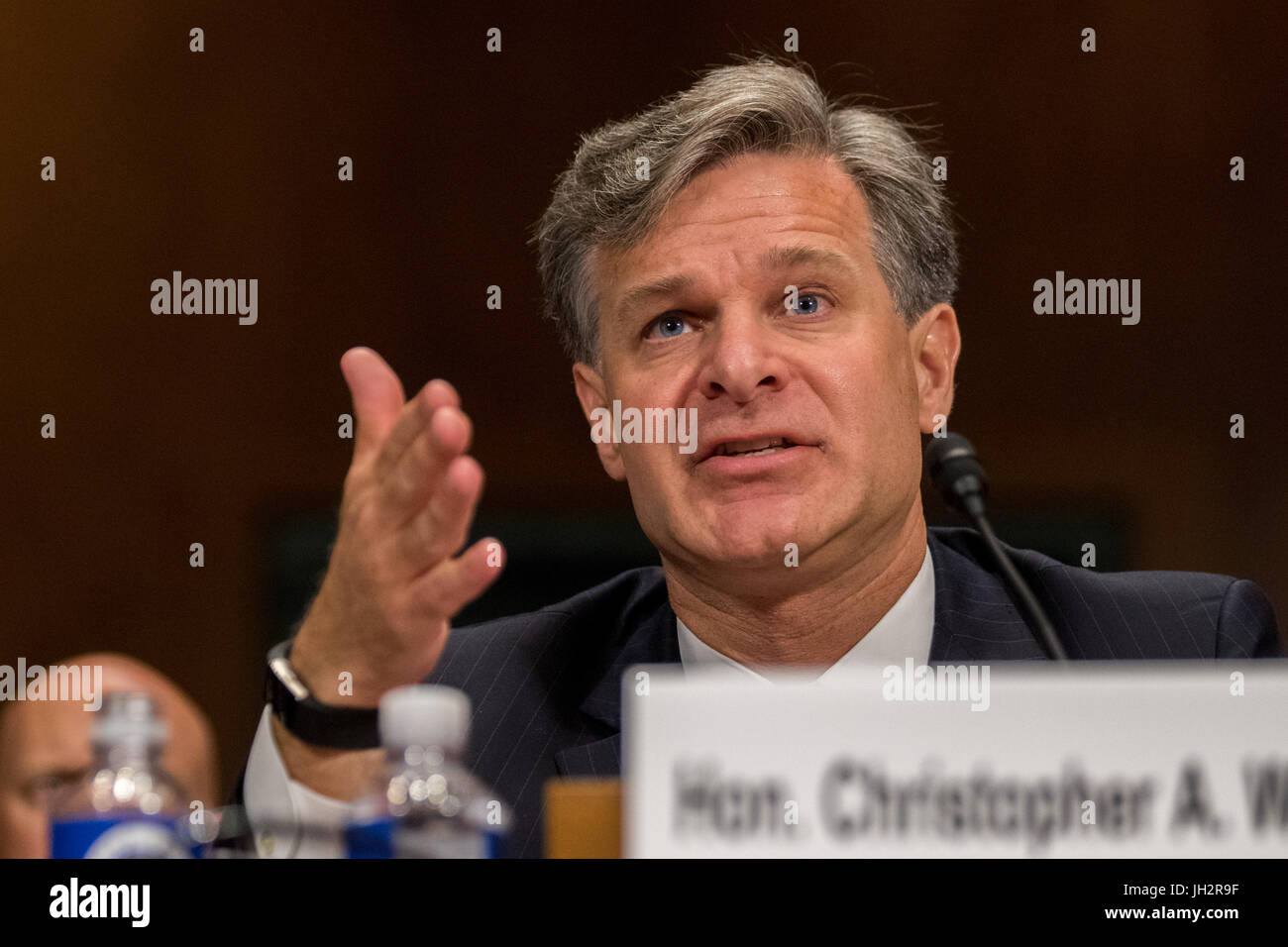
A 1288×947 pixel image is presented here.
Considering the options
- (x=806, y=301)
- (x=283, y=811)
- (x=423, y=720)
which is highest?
(x=806, y=301)

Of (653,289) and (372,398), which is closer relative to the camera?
(372,398)

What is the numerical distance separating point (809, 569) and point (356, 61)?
169 cm

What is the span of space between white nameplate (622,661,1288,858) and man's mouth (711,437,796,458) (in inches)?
32.7

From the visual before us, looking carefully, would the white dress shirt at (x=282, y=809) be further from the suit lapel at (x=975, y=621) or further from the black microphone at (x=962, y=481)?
the black microphone at (x=962, y=481)

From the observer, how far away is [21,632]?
2.84 meters

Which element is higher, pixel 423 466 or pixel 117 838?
pixel 423 466

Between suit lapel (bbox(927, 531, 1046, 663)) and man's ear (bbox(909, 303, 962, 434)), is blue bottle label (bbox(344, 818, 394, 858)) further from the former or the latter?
man's ear (bbox(909, 303, 962, 434))

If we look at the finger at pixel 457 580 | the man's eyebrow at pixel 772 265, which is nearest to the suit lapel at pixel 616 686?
the man's eyebrow at pixel 772 265

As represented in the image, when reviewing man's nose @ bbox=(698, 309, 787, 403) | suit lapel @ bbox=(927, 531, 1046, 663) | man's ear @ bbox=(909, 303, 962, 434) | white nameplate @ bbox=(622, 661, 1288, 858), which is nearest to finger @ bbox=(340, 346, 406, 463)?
white nameplate @ bbox=(622, 661, 1288, 858)

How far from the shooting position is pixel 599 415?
1.90m

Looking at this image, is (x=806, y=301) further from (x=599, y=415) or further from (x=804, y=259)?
(x=599, y=415)

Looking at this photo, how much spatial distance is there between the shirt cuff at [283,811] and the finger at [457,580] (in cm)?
16

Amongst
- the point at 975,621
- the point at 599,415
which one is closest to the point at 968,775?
the point at 975,621

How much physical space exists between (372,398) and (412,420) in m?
0.10
